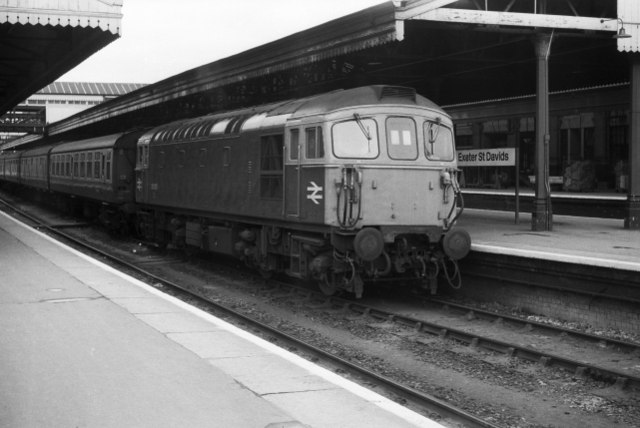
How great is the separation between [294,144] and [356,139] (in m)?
1.16

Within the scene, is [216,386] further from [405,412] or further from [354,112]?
[354,112]

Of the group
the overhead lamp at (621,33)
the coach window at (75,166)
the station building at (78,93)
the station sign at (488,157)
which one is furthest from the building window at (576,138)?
the station building at (78,93)

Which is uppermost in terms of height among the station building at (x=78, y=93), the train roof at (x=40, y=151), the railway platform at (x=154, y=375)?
the station building at (x=78, y=93)

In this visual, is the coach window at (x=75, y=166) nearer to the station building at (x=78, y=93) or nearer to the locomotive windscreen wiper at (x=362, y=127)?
the locomotive windscreen wiper at (x=362, y=127)

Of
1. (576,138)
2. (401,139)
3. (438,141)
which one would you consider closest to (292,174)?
(401,139)

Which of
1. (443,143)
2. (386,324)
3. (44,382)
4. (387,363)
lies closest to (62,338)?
(44,382)

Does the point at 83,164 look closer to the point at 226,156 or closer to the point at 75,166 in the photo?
the point at 75,166

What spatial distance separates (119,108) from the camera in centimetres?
2706

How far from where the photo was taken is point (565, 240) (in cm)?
1338

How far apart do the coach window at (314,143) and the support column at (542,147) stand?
593cm

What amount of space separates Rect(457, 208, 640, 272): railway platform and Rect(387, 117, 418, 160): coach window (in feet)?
6.64

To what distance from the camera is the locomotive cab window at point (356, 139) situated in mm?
10891

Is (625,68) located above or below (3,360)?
above

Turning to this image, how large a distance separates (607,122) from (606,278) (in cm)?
1726
